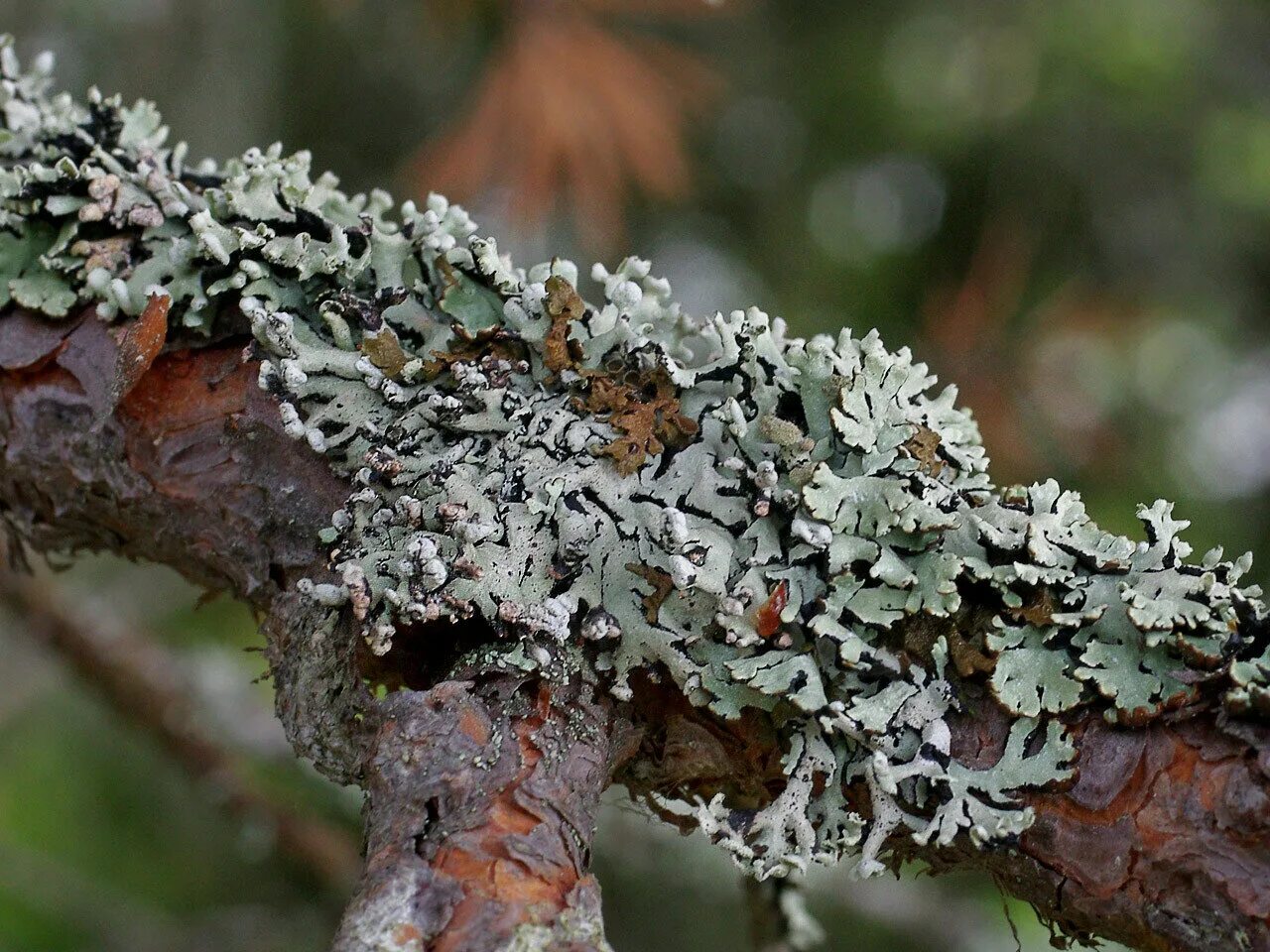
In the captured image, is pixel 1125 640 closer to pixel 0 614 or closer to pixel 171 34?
pixel 0 614

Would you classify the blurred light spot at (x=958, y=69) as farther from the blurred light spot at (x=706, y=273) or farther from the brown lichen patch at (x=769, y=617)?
the brown lichen patch at (x=769, y=617)

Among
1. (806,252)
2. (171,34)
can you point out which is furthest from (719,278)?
(171,34)

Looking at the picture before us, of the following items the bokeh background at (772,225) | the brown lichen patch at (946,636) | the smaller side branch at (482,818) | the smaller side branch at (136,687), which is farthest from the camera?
the bokeh background at (772,225)

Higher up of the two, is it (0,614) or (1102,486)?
(1102,486)

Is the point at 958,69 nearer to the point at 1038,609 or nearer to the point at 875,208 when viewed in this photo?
the point at 875,208

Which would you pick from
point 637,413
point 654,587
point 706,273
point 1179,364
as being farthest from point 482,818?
point 1179,364

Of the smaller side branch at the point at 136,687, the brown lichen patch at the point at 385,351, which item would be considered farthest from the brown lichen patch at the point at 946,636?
the smaller side branch at the point at 136,687

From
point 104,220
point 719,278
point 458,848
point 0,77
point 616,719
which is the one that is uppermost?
point 719,278
